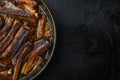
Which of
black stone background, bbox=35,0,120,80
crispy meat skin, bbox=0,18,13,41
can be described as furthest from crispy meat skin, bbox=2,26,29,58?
black stone background, bbox=35,0,120,80

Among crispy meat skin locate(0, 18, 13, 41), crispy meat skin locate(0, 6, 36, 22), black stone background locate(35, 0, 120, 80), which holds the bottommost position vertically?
black stone background locate(35, 0, 120, 80)

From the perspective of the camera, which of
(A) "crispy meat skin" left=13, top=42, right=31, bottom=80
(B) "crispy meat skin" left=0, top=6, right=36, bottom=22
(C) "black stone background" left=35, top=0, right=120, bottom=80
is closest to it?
(A) "crispy meat skin" left=13, top=42, right=31, bottom=80

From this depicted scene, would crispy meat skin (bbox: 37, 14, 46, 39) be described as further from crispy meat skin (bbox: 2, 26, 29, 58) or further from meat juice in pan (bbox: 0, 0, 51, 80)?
crispy meat skin (bbox: 2, 26, 29, 58)

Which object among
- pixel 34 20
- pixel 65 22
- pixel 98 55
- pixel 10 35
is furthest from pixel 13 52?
pixel 98 55

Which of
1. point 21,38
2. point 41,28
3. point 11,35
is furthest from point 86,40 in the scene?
point 11,35

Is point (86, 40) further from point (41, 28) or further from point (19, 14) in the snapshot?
point (19, 14)

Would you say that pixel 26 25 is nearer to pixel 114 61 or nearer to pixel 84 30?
pixel 84 30

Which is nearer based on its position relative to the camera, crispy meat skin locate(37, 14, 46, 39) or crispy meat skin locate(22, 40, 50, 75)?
crispy meat skin locate(22, 40, 50, 75)

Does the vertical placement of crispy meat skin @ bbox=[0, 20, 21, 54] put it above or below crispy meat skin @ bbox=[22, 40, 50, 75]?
above
